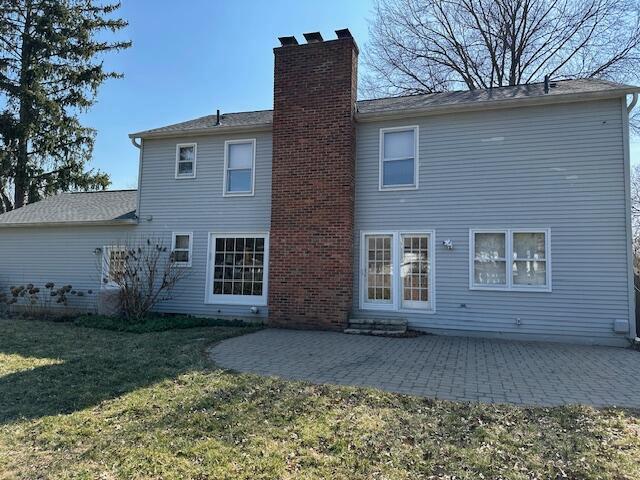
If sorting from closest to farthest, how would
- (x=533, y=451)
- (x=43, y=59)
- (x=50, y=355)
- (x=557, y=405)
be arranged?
(x=533, y=451), (x=557, y=405), (x=50, y=355), (x=43, y=59)

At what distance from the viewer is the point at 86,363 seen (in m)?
6.53

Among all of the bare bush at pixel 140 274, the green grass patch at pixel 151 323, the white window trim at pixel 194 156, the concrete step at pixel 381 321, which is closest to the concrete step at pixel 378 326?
the concrete step at pixel 381 321

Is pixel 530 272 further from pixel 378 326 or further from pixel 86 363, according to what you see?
pixel 86 363

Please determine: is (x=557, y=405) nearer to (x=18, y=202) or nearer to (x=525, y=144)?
(x=525, y=144)

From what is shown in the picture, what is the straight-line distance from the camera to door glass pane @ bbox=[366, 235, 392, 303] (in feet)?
35.1

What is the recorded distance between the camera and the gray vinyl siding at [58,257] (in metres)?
13.3

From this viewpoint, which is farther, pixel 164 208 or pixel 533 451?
pixel 164 208

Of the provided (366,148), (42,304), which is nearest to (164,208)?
(42,304)

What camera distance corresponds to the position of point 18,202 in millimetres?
22562

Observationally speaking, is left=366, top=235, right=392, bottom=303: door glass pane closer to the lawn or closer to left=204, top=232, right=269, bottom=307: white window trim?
left=204, top=232, right=269, bottom=307: white window trim

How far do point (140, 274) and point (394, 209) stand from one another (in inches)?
287

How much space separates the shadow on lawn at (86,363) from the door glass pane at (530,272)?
6179 mm

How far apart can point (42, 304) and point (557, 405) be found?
14.2m

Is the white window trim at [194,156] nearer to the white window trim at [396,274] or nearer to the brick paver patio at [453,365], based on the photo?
the white window trim at [396,274]
